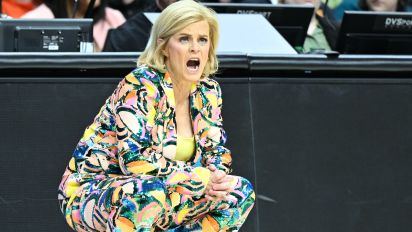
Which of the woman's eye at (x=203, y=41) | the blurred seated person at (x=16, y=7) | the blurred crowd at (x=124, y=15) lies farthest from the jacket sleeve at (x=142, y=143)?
the blurred seated person at (x=16, y=7)

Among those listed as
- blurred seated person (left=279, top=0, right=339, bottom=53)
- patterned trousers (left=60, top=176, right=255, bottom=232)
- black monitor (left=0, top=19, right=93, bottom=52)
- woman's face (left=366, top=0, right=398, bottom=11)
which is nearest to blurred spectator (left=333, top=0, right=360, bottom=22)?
woman's face (left=366, top=0, right=398, bottom=11)

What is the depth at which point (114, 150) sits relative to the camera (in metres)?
3.81

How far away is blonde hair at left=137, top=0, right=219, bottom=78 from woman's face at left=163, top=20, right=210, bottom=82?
0.02m

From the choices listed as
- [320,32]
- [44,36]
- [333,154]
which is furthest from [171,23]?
[320,32]

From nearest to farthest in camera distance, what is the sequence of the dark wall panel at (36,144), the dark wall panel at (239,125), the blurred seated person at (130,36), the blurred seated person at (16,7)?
the dark wall panel at (36,144) < the dark wall panel at (239,125) < the blurred seated person at (130,36) < the blurred seated person at (16,7)

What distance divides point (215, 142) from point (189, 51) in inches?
15.8

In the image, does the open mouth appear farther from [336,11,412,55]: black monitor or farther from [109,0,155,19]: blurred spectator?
[109,0,155,19]: blurred spectator

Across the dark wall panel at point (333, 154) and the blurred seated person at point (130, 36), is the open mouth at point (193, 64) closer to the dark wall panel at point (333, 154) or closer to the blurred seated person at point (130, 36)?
the dark wall panel at point (333, 154)

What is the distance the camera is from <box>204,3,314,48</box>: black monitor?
6.18m

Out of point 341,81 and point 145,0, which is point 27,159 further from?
point 145,0

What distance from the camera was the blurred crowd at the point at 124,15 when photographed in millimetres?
6344

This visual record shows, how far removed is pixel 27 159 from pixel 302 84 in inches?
53.2

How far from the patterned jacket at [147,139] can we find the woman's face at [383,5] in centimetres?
374

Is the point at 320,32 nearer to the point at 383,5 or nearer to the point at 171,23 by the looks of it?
the point at 383,5
